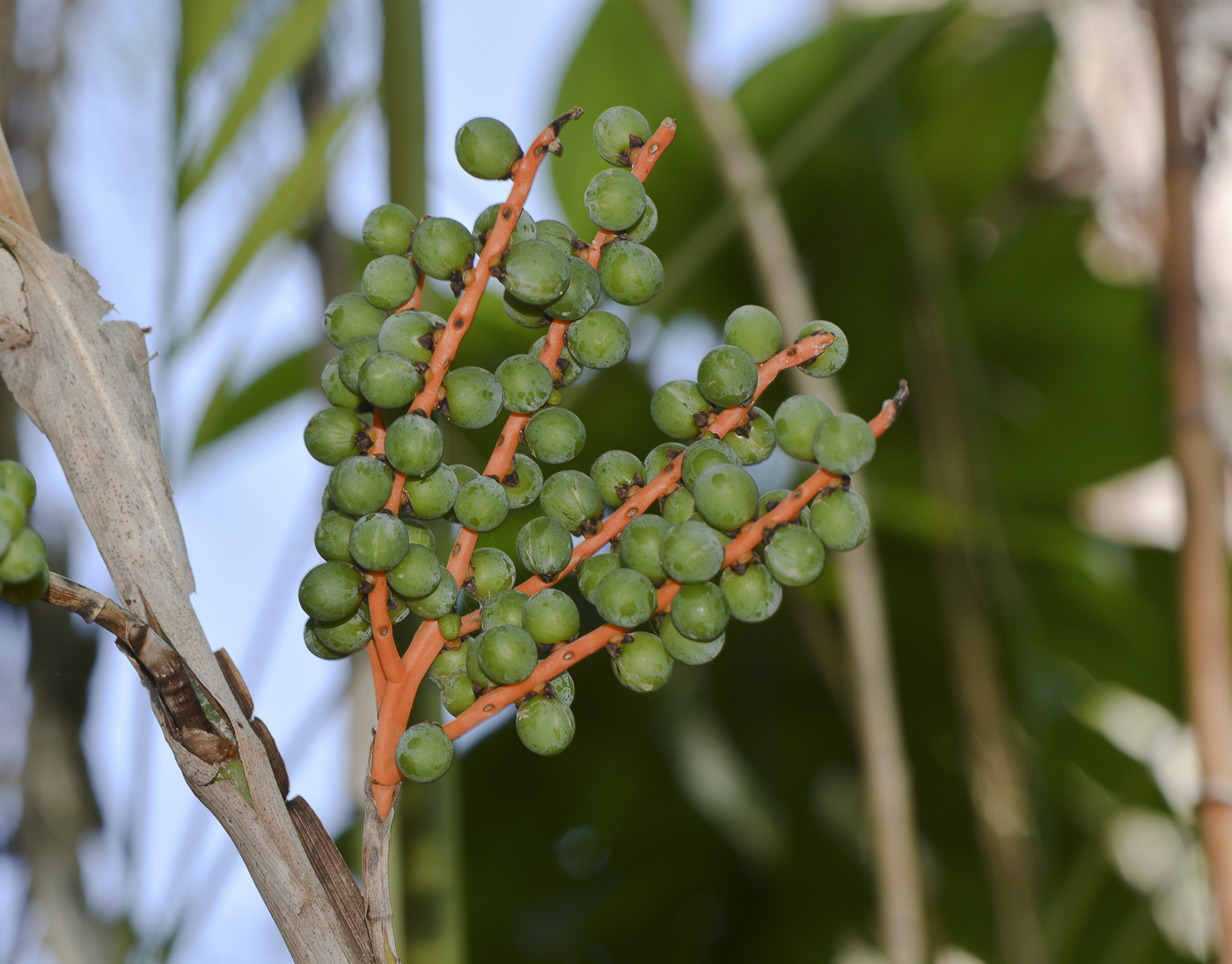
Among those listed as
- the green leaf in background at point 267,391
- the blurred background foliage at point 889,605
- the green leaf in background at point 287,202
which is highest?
the green leaf in background at point 267,391

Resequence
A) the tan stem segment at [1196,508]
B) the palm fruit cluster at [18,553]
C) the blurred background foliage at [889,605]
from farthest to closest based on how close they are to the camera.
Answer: the blurred background foliage at [889,605], the tan stem segment at [1196,508], the palm fruit cluster at [18,553]

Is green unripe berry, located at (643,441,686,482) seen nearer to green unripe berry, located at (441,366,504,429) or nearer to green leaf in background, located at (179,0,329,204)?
green unripe berry, located at (441,366,504,429)

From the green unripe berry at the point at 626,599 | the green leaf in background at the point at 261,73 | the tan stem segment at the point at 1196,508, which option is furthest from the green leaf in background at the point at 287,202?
the tan stem segment at the point at 1196,508

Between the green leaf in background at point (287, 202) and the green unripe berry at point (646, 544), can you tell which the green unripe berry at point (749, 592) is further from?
the green leaf in background at point (287, 202)

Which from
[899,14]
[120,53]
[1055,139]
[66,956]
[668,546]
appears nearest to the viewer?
[668,546]

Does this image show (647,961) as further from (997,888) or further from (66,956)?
(66,956)

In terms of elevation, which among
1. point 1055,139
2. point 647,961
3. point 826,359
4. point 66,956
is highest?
point 1055,139

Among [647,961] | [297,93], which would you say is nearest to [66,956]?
[297,93]
